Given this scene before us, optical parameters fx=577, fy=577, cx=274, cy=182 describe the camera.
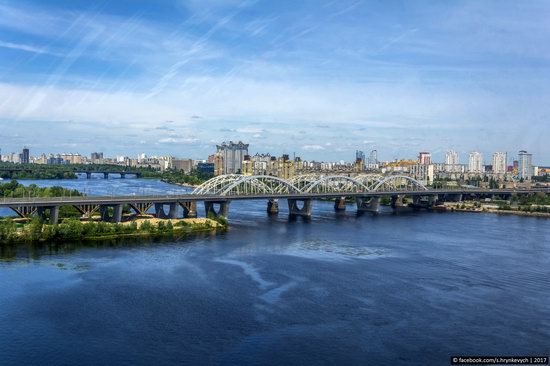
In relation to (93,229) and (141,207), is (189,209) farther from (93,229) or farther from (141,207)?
(93,229)

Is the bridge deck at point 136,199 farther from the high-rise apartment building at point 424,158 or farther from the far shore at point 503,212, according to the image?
the high-rise apartment building at point 424,158

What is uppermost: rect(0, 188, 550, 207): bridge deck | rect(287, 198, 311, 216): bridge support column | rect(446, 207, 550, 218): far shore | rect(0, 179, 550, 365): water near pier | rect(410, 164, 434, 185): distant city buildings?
rect(410, 164, 434, 185): distant city buildings

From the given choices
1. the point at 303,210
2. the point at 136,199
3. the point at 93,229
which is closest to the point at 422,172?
the point at 303,210

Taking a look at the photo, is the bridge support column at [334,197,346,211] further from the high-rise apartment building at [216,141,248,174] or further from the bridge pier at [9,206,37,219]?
the high-rise apartment building at [216,141,248,174]

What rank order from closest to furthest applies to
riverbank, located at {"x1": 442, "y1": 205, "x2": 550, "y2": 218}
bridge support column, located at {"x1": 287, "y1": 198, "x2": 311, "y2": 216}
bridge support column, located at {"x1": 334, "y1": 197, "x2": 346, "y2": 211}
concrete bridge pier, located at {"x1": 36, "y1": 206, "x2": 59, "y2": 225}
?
concrete bridge pier, located at {"x1": 36, "y1": 206, "x2": 59, "y2": 225}
bridge support column, located at {"x1": 287, "y1": 198, "x2": 311, "y2": 216}
riverbank, located at {"x1": 442, "y1": 205, "x2": 550, "y2": 218}
bridge support column, located at {"x1": 334, "y1": 197, "x2": 346, "y2": 211}

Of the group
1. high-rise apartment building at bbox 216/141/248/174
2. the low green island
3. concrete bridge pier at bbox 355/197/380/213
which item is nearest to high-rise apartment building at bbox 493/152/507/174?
high-rise apartment building at bbox 216/141/248/174

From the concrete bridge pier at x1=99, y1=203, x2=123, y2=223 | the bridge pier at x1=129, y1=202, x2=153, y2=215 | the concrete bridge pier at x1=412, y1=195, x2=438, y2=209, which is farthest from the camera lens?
the concrete bridge pier at x1=412, y1=195, x2=438, y2=209

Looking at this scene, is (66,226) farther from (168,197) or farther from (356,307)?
(356,307)

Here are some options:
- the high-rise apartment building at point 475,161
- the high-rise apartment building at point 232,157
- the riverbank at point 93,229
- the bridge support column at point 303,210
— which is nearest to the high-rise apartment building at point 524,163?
the high-rise apartment building at point 475,161
